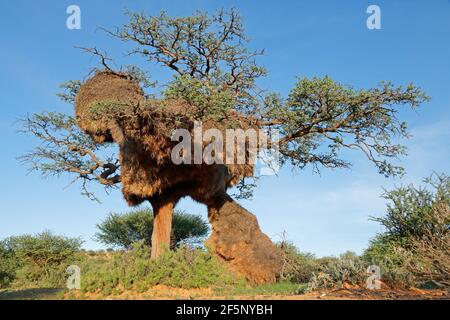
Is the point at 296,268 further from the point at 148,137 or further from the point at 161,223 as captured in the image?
the point at 148,137

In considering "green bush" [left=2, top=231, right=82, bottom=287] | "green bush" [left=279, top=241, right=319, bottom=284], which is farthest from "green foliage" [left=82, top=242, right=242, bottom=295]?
"green bush" [left=2, top=231, right=82, bottom=287]

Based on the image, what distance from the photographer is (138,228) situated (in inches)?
1121

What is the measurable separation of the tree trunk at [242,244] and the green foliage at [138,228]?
35.0 ft

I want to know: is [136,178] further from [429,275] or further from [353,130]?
[429,275]

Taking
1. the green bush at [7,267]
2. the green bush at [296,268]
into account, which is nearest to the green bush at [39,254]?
the green bush at [7,267]

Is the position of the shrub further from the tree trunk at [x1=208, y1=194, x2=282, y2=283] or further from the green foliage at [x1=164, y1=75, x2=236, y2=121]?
the tree trunk at [x1=208, y1=194, x2=282, y2=283]

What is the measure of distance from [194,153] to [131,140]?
7.45 ft

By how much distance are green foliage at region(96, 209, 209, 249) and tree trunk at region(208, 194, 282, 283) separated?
10.7 m

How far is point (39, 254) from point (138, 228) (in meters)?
5.95

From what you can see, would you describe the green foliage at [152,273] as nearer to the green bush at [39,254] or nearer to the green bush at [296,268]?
the green bush at [296,268]

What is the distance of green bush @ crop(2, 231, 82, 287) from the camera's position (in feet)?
78.9

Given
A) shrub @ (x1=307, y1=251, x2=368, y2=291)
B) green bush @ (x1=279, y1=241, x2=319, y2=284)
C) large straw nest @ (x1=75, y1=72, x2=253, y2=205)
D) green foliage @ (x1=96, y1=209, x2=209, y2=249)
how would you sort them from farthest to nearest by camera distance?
green foliage @ (x1=96, y1=209, x2=209, y2=249) < green bush @ (x1=279, y1=241, x2=319, y2=284) < large straw nest @ (x1=75, y1=72, x2=253, y2=205) < shrub @ (x1=307, y1=251, x2=368, y2=291)

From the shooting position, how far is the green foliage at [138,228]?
28922mm
